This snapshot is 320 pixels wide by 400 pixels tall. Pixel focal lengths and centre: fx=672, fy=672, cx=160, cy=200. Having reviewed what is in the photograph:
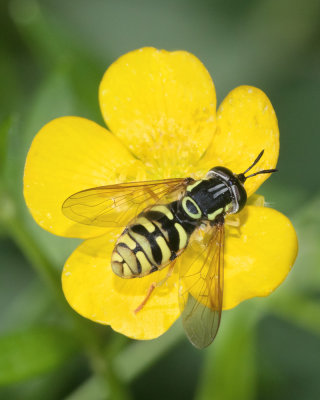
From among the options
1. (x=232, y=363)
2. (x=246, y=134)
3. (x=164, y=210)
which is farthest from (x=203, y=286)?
(x=232, y=363)

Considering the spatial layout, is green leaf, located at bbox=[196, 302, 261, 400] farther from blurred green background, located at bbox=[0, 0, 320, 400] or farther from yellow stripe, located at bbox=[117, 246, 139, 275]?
yellow stripe, located at bbox=[117, 246, 139, 275]

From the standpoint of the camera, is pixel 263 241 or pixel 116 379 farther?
pixel 116 379

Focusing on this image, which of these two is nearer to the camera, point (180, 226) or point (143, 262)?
point (143, 262)

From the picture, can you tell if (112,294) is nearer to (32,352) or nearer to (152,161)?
(32,352)

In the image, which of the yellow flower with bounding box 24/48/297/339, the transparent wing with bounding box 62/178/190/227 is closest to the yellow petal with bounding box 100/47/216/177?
the yellow flower with bounding box 24/48/297/339

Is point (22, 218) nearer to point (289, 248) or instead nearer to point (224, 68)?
point (289, 248)

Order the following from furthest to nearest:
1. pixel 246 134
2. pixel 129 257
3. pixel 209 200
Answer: pixel 246 134 < pixel 209 200 < pixel 129 257

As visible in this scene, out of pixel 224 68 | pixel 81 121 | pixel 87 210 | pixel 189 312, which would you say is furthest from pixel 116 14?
pixel 189 312
